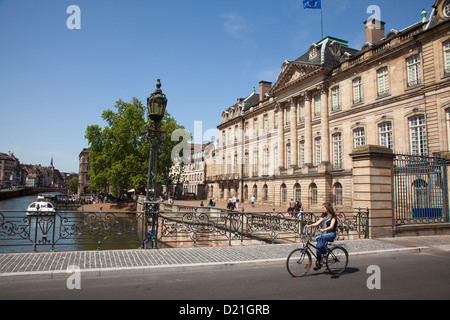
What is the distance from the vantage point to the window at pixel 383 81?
29109 mm

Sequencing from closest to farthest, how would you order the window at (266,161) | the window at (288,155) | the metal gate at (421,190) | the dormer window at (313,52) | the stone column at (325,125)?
→ the metal gate at (421,190) < the stone column at (325,125) < the dormer window at (313,52) < the window at (288,155) < the window at (266,161)

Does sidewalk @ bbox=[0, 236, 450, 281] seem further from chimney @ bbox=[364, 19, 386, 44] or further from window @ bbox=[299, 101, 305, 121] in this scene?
window @ bbox=[299, 101, 305, 121]

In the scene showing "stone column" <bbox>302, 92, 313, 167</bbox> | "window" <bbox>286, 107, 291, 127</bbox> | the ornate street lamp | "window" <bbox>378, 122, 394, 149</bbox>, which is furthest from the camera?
"window" <bbox>286, 107, 291, 127</bbox>

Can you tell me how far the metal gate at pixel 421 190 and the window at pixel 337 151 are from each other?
1854 cm

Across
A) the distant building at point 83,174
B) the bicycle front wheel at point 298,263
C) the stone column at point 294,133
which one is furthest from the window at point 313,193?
the distant building at point 83,174

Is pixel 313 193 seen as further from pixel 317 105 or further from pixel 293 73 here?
pixel 293 73

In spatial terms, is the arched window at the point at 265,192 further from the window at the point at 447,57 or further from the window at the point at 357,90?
the window at the point at 447,57

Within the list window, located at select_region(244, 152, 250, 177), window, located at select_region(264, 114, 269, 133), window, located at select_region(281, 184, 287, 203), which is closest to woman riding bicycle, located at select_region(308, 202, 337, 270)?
window, located at select_region(281, 184, 287, 203)

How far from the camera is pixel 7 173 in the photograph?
445ft

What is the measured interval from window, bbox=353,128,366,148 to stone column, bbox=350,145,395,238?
64.9 feet

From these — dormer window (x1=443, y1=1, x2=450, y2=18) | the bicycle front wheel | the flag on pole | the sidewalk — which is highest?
the flag on pole

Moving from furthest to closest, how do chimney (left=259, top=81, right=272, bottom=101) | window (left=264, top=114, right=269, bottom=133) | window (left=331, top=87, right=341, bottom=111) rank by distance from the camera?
chimney (left=259, top=81, right=272, bottom=101), window (left=264, top=114, right=269, bottom=133), window (left=331, top=87, right=341, bottom=111)

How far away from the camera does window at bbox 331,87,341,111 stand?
3482 centimetres

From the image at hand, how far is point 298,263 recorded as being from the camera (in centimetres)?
693
